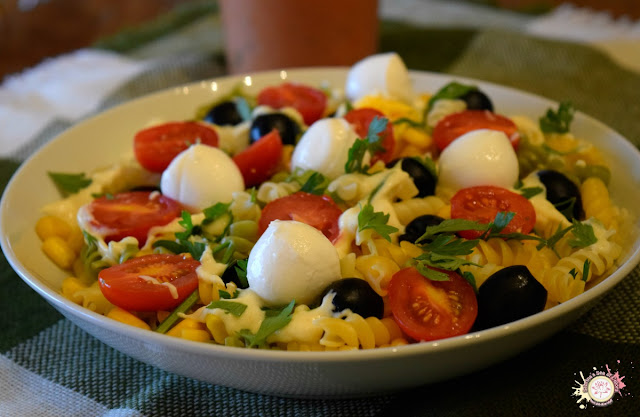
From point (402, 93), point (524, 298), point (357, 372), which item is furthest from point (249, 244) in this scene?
point (402, 93)

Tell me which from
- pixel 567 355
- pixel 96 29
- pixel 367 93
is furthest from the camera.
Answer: pixel 96 29

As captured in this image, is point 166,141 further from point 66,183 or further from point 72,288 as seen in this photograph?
point 72,288

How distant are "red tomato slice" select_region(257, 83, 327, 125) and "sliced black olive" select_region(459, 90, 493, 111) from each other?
62 centimetres

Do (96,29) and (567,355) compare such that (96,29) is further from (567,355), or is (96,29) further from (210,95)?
(567,355)

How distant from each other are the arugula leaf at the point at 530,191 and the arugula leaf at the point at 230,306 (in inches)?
41.5

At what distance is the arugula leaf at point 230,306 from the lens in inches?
70.7

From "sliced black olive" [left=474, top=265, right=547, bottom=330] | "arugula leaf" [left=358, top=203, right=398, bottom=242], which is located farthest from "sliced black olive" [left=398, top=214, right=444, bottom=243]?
"sliced black olive" [left=474, top=265, right=547, bottom=330]

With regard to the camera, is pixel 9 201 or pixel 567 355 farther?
pixel 9 201

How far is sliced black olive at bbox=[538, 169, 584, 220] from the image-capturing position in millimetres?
2291

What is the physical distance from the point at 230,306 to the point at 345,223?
1.51 feet

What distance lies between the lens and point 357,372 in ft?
5.11

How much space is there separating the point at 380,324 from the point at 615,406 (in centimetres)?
63

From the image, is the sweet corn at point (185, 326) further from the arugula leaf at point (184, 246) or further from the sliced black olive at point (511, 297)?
the sliced black olive at point (511, 297)

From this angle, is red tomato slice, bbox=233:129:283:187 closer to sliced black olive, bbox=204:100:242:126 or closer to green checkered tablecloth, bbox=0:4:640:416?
sliced black olive, bbox=204:100:242:126
